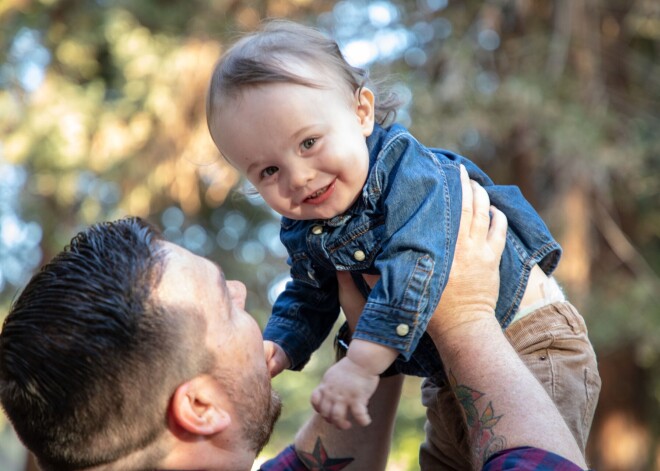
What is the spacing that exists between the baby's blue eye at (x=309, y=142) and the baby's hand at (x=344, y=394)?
61cm

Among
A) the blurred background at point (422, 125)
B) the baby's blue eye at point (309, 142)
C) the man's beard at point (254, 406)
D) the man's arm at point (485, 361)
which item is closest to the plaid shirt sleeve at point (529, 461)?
the man's arm at point (485, 361)

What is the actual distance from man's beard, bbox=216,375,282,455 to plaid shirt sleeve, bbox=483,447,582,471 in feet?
2.07

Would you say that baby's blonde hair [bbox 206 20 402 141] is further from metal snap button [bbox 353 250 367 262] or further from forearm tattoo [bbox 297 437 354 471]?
forearm tattoo [bbox 297 437 354 471]

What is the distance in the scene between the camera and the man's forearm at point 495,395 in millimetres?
2043

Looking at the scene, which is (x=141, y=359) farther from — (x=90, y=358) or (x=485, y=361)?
(x=485, y=361)

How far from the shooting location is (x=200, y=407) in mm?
2141

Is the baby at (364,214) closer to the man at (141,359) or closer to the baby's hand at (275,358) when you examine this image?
the baby's hand at (275,358)

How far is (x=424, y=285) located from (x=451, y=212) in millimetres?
274

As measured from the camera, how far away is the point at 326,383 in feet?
6.87

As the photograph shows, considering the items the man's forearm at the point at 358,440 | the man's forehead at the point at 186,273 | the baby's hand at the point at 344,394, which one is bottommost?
the man's forearm at the point at 358,440

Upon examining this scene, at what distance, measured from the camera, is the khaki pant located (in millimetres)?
2400

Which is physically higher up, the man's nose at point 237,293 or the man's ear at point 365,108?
the man's ear at point 365,108

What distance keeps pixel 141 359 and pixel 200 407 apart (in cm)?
22

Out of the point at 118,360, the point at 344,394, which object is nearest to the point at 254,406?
the point at 344,394
